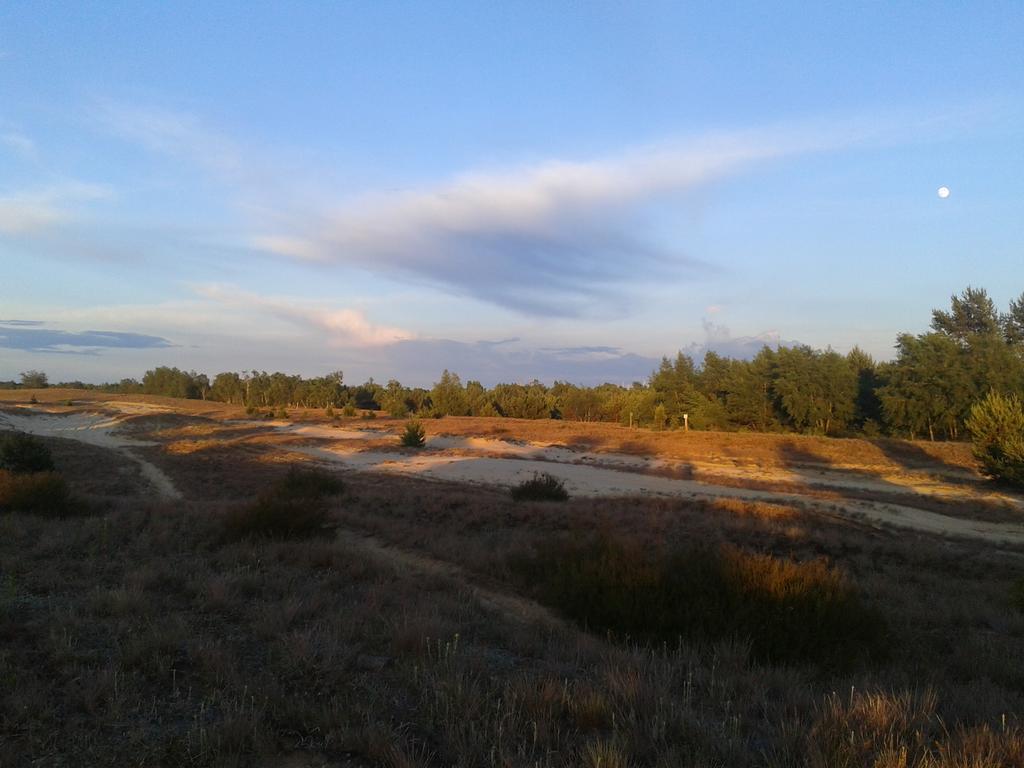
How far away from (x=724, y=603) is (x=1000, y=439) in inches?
1111

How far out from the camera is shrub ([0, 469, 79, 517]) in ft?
38.3

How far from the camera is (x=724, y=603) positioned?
21.7 feet

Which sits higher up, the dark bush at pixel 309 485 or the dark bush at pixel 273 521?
the dark bush at pixel 273 521

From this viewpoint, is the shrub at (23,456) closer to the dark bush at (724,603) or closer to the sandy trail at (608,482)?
the sandy trail at (608,482)

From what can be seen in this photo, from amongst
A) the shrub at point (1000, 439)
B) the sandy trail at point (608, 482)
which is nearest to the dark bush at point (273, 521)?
the sandy trail at point (608, 482)

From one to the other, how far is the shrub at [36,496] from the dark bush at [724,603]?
385 inches

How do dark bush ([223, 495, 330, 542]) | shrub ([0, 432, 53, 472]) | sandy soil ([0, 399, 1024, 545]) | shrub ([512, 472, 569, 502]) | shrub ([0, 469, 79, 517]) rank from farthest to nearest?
sandy soil ([0, 399, 1024, 545]), shrub ([512, 472, 569, 502]), shrub ([0, 432, 53, 472]), shrub ([0, 469, 79, 517]), dark bush ([223, 495, 330, 542])

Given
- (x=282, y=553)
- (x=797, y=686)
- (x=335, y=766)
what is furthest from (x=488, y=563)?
(x=335, y=766)

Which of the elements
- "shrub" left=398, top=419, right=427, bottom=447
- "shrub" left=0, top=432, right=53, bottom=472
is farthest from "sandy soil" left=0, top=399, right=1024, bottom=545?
"shrub" left=0, top=432, right=53, bottom=472

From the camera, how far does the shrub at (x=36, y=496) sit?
11.7m

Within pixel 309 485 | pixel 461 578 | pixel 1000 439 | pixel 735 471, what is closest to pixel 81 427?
pixel 309 485

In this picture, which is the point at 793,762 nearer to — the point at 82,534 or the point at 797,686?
the point at 797,686

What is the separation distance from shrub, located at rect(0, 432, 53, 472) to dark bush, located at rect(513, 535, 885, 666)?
1878 centimetres

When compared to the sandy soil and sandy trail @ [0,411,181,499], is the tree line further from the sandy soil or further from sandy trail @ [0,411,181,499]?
sandy trail @ [0,411,181,499]
